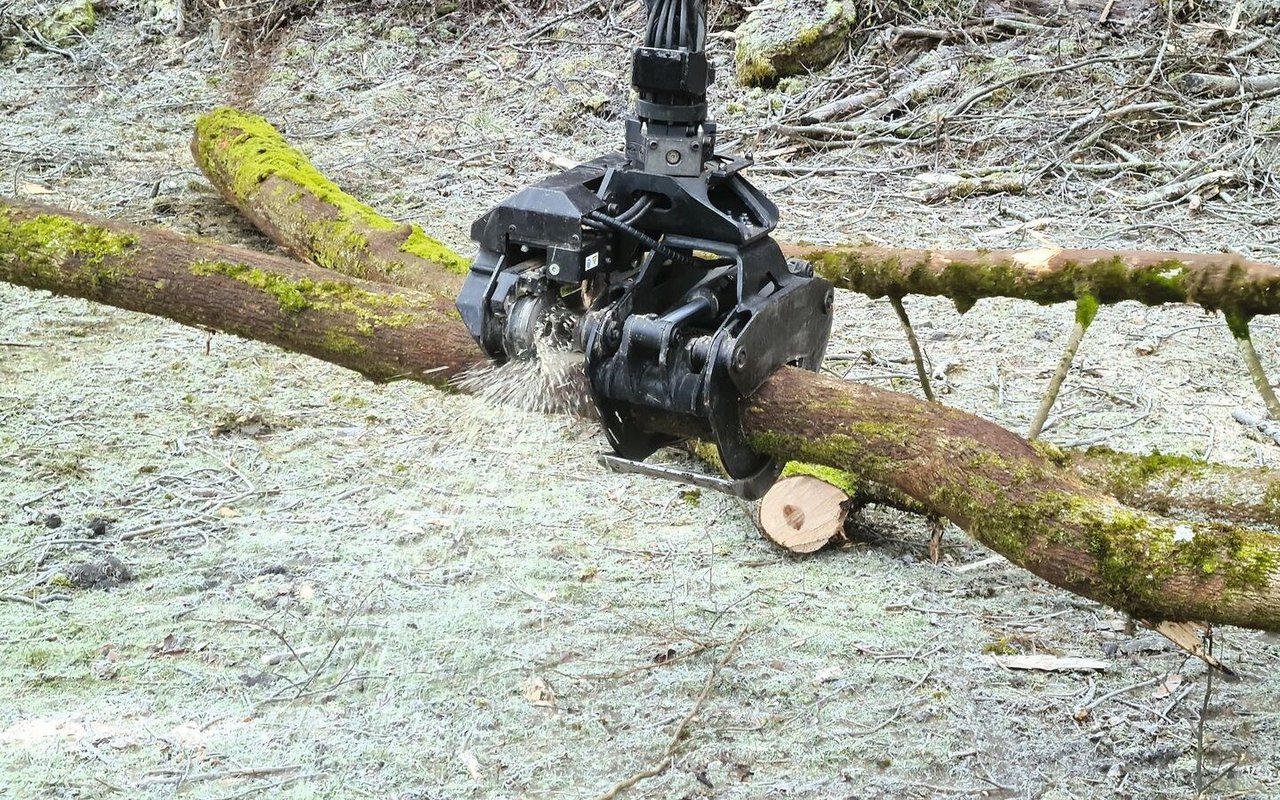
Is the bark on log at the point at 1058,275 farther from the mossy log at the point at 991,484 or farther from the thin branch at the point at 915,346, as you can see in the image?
the mossy log at the point at 991,484

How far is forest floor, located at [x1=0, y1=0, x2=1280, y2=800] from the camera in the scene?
10.3ft

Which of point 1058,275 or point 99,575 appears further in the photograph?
point 99,575

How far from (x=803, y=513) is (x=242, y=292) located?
178 cm

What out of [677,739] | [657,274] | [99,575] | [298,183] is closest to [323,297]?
[99,575]

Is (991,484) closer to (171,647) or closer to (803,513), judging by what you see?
(803,513)

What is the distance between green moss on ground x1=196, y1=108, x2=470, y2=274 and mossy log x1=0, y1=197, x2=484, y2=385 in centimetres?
112

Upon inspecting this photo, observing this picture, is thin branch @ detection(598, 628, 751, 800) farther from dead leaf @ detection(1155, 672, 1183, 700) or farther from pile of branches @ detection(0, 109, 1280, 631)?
dead leaf @ detection(1155, 672, 1183, 700)

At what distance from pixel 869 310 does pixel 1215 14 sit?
416 centimetres

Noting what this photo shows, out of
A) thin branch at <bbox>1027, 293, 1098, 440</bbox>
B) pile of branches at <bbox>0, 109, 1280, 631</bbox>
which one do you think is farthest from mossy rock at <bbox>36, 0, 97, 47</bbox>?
thin branch at <bbox>1027, 293, 1098, 440</bbox>

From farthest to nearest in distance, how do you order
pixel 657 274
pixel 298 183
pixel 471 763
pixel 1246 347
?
1. pixel 298 183
2. pixel 1246 347
3. pixel 471 763
4. pixel 657 274

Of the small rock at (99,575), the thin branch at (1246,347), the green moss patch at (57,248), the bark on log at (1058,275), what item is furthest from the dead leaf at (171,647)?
the thin branch at (1246,347)

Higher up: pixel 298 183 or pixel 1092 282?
pixel 1092 282

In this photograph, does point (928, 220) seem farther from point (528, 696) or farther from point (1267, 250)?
point (528, 696)

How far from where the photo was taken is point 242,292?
3.64m
